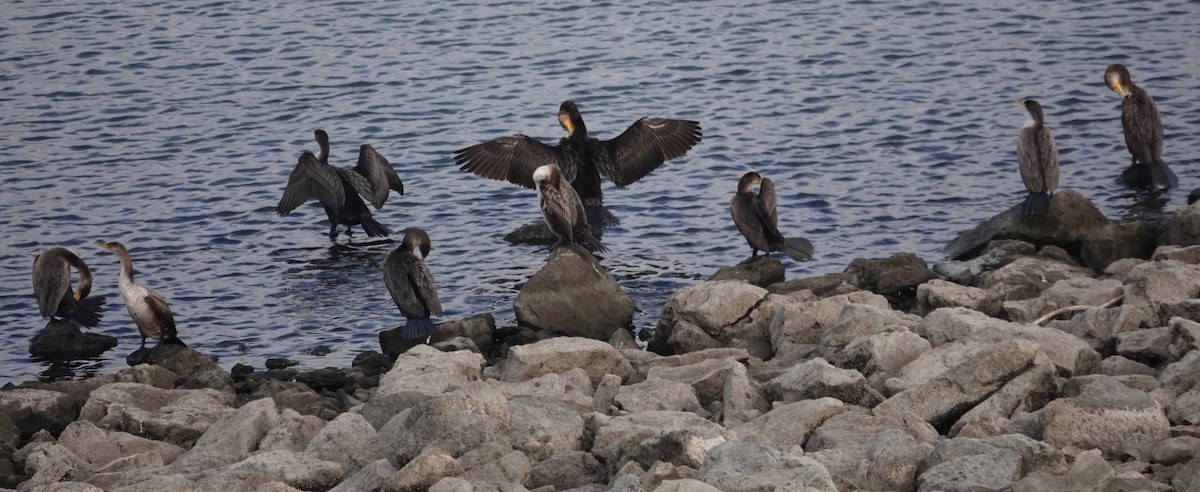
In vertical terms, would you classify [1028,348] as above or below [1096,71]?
above

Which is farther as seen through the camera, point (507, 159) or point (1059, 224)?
point (507, 159)

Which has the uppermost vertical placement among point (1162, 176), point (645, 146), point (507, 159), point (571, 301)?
point (507, 159)

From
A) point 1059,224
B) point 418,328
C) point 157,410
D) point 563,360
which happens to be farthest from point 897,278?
point 157,410

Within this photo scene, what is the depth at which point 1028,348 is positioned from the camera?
6766mm

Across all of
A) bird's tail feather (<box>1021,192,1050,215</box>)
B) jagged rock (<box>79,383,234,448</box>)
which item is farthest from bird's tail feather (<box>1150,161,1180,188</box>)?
jagged rock (<box>79,383,234,448</box>)

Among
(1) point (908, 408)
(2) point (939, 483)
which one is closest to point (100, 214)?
(1) point (908, 408)

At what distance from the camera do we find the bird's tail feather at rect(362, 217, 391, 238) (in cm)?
1351

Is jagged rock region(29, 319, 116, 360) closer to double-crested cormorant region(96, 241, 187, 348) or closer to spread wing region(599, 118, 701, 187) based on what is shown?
double-crested cormorant region(96, 241, 187, 348)

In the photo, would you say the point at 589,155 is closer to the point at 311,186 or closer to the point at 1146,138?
the point at 311,186

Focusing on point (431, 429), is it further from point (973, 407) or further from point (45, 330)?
point (45, 330)

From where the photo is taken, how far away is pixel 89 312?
11477mm

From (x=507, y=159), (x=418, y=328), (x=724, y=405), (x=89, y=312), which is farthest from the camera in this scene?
(x=507, y=159)

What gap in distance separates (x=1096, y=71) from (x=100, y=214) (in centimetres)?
1129

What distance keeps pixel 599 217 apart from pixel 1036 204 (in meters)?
3.63
